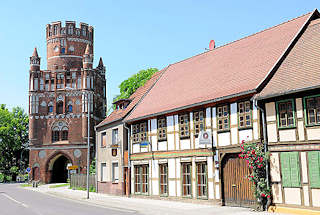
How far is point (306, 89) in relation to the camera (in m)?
15.4

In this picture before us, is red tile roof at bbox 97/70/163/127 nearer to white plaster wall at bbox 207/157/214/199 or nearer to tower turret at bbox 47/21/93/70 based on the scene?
white plaster wall at bbox 207/157/214/199

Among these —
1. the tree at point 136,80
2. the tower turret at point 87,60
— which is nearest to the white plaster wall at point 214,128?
the tree at point 136,80

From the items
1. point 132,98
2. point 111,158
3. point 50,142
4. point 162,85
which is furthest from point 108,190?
point 50,142

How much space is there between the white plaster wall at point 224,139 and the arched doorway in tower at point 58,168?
139 ft

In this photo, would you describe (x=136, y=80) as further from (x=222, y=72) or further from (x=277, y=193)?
(x=277, y=193)

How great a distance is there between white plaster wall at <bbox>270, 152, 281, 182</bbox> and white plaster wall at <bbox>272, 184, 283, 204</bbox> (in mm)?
→ 258

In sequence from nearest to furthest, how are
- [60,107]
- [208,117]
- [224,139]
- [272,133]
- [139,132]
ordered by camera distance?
[272,133], [224,139], [208,117], [139,132], [60,107]

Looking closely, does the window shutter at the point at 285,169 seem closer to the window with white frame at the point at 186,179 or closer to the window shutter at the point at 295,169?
the window shutter at the point at 295,169

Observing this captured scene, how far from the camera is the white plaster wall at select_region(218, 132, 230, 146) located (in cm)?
1952

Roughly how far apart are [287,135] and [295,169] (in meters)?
1.44

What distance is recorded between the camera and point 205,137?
20.2 metres

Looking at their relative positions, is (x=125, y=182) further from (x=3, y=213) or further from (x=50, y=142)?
(x=50, y=142)

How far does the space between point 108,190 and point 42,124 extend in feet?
101

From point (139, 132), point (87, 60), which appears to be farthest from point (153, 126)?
point (87, 60)
